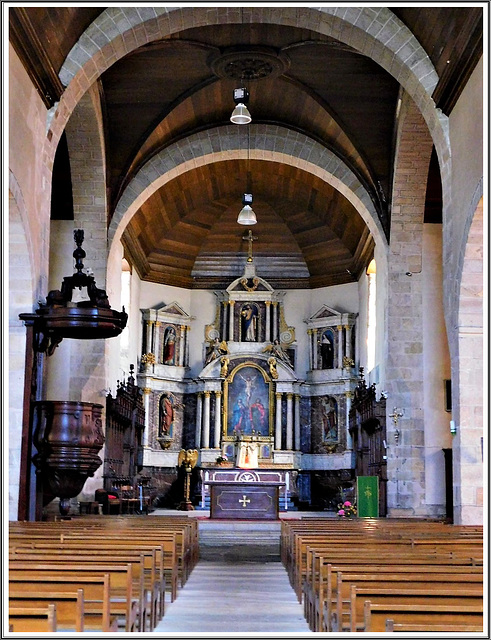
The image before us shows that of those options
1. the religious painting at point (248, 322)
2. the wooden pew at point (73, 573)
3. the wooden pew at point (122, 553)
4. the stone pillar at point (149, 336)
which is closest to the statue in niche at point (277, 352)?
the religious painting at point (248, 322)

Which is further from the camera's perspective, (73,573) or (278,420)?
(278,420)

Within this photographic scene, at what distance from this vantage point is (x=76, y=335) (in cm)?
1139

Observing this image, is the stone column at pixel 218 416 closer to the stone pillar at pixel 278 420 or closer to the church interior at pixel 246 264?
the church interior at pixel 246 264

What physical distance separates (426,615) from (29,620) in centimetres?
193

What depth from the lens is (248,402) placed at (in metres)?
24.7

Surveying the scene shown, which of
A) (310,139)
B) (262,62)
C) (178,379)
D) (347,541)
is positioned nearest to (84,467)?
(347,541)

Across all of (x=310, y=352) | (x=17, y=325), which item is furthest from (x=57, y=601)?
(x=310, y=352)

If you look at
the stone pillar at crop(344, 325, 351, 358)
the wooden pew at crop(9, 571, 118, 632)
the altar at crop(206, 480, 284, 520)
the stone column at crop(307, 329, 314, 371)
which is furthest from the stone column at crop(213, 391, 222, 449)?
the wooden pew at crop(9, 571, 118, 632)

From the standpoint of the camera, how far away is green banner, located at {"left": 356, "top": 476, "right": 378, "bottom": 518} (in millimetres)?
16453

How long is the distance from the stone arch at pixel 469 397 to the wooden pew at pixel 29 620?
7.81 m

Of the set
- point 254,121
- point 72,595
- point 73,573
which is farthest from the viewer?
point 254,121

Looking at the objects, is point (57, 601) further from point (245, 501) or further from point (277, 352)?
point (277, 352)

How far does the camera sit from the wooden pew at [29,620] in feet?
13.5

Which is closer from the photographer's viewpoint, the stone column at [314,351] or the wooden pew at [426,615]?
the wooden pew at [426,615]
